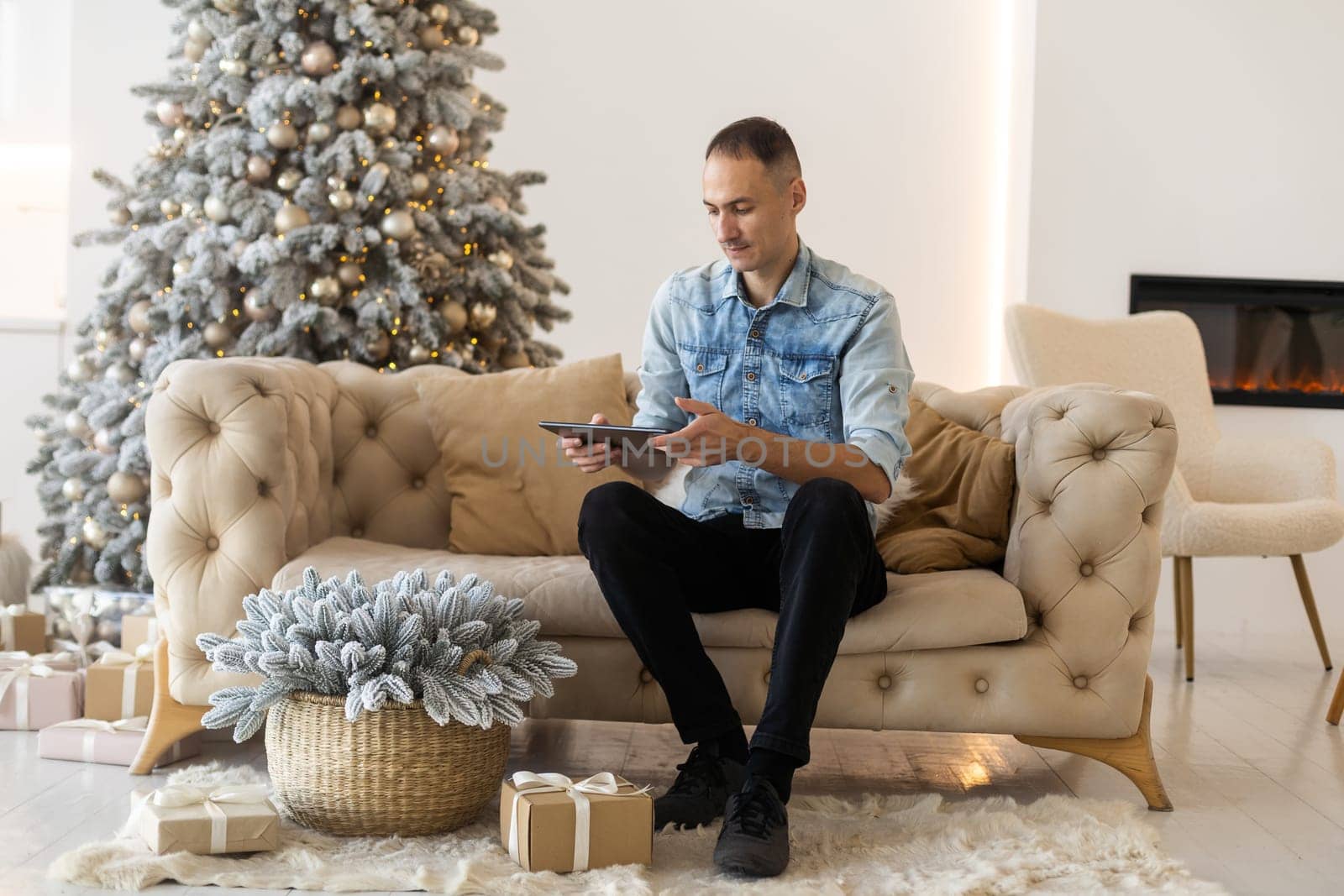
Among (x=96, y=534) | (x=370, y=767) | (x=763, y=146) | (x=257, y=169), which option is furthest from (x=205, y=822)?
(x=257, y=169)

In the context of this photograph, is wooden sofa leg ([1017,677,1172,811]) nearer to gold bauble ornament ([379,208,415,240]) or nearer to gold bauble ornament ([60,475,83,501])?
gold bauble ornament ([379,208,415,240])

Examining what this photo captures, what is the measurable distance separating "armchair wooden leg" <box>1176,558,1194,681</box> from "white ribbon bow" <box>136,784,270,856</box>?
8.16 ft

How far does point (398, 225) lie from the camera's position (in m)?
2.89

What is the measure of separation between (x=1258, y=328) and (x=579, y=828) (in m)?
3.67

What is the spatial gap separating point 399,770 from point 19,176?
4066mm

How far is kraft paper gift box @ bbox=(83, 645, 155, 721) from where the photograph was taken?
233 cm

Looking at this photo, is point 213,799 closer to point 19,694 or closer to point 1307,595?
point 19,694

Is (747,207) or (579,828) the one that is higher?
(747,207)

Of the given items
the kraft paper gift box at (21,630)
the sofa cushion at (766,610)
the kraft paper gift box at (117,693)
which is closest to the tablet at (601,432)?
the sofa cushion at (766,610)

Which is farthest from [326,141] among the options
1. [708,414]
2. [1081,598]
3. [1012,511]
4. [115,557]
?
[1081,598]

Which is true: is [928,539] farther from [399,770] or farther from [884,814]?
[399,770]

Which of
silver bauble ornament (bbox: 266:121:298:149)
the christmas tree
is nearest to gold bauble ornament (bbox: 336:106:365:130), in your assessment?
the christmas tree

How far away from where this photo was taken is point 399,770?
5.67ft

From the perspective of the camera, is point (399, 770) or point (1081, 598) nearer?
point (399, 770)
